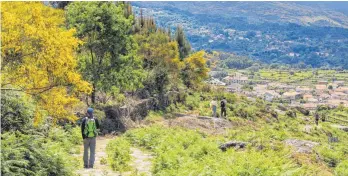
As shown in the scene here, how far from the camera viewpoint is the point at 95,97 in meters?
27.2

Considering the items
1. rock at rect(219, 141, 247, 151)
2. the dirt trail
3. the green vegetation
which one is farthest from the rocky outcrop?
rock at rect(219, 141, 247, 151)

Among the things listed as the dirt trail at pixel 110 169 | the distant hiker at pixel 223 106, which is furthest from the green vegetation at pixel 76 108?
the distant hiker at pixel 223 106

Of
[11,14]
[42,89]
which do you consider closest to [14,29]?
[11,14]

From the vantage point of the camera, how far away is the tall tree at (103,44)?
24281mm

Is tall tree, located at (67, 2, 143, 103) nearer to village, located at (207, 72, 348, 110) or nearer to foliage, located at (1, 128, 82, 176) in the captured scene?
foliage, located at (1, 128, 82, 176)

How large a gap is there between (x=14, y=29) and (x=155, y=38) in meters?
26.6

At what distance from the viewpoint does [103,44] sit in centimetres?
2500

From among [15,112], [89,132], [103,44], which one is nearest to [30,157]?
[15,112]

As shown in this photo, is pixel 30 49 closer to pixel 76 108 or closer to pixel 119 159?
pixel 119 159

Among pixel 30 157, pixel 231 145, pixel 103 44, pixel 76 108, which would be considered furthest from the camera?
pixel 103 44

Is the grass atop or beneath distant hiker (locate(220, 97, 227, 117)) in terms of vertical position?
atop

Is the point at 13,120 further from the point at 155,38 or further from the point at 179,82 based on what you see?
the point at 179,82

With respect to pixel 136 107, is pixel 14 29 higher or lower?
higher

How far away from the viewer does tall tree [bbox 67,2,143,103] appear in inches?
956
